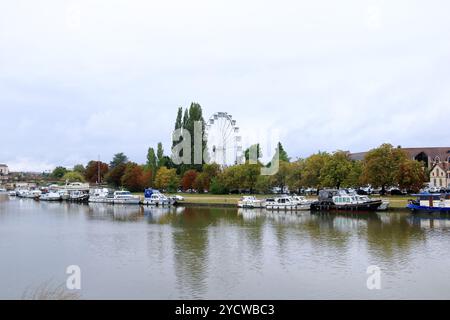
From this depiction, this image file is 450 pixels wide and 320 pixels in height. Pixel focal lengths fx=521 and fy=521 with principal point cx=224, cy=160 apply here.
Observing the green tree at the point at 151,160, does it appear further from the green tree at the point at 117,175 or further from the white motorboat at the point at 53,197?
the white motorboat at the point at 53,197

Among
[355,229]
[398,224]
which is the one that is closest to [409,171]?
[398,224]

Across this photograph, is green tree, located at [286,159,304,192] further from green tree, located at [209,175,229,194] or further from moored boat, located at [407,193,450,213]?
moored boat, located at [407,193,450,213]

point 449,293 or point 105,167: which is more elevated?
point 105,167

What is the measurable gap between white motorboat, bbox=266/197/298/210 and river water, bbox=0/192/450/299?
640 inches

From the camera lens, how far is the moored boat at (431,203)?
4612 cm

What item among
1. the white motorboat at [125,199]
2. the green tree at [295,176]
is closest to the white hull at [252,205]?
the green tree at [295,176]

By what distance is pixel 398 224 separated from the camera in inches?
1484

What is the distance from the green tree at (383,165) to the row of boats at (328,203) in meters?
3.59

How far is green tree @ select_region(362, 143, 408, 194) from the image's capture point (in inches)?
2258

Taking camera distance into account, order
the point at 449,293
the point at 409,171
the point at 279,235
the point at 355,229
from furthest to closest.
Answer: the point at 409,171
the point at 355,229
the point at 279,235
the point at 449,293
